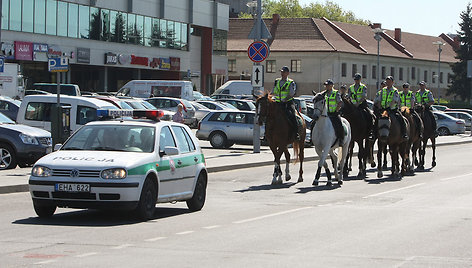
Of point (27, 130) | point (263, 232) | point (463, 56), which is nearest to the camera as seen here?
point (263, 232)

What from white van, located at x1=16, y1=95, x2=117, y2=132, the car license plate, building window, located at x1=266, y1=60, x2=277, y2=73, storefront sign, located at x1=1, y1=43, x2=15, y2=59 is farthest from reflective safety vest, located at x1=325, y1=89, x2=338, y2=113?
building window, located at x1=266, y1=60, x2=277, y2=73

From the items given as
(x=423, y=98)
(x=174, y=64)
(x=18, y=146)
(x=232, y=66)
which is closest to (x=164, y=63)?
(x=174, y=64)

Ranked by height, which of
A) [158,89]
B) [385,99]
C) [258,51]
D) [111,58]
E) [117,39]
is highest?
[117,39]

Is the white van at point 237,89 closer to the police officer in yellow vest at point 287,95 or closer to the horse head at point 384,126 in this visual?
the horse head at point 384,126

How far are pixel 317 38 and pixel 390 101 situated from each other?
270 feet

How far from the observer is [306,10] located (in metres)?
144

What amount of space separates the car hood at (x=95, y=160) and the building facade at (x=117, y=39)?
4836 cm

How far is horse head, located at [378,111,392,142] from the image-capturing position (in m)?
24.5

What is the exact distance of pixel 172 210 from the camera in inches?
644

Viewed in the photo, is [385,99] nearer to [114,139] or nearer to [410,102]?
[410,102]

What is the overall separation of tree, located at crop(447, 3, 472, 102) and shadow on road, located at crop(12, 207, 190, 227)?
9838 cm

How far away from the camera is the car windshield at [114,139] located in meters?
14.6

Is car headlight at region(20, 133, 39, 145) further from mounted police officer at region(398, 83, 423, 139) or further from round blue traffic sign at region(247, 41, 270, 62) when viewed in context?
mounted police officer at region(398, 83, 423, 139)

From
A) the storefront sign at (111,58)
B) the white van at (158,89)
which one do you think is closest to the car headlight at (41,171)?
the white van at (158,89)
